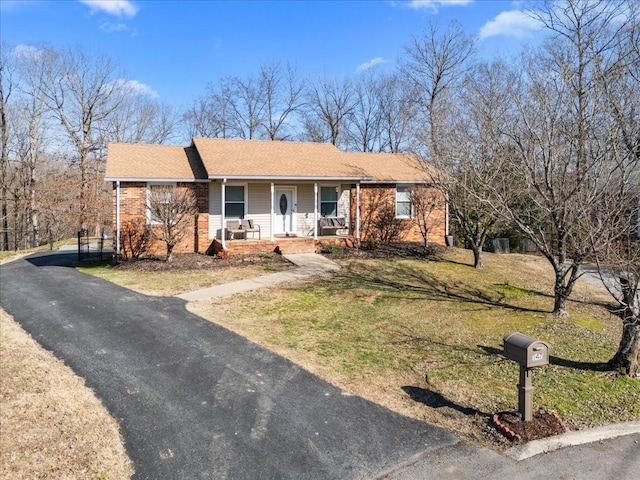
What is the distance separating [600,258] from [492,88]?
6.82 meters

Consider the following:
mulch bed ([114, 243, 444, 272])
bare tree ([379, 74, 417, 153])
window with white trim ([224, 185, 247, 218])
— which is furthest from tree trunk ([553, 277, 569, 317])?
bare tree ([379, 74, 417, 153])

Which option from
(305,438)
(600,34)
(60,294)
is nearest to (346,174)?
(600,34)

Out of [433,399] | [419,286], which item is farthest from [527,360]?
[419,286]

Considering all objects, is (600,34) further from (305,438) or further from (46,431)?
(46,431)

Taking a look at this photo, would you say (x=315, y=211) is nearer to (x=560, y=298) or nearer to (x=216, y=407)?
(x=560, y=298)

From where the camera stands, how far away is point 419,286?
11219mm

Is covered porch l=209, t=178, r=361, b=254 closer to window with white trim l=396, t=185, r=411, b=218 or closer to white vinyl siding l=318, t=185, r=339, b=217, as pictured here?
white vinyl siding l=318, t=185, r=339, b=217

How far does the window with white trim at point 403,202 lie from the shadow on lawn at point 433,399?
1291 centimetres

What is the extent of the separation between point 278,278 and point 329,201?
6236 millimetres

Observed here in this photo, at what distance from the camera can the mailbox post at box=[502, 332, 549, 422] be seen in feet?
14.1

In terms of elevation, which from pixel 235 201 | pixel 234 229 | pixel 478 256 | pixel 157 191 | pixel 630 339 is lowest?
pixel 630 339

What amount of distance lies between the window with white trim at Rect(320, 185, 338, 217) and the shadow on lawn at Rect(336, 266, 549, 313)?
14.3 feet

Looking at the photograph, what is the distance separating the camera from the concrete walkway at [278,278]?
9914 mm

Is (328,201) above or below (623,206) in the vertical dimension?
above
